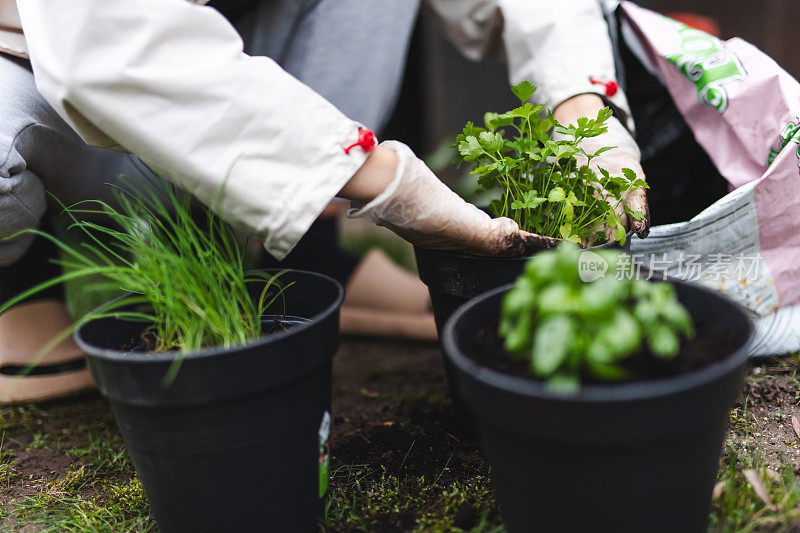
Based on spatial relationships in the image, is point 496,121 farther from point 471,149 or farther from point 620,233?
point 620,233

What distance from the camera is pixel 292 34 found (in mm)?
1688

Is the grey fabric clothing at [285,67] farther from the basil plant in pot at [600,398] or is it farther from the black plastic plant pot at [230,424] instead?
the basil plant in pot at [600,398]

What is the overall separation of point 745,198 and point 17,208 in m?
1.54

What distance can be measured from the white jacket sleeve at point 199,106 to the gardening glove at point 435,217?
9 cm

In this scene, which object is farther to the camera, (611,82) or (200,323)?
(611,82)

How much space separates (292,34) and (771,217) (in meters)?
1.26

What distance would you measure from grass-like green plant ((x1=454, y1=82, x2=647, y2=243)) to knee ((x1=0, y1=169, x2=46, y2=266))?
89cm

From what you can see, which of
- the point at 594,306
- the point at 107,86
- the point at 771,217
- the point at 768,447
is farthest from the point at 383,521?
the point at 771,217

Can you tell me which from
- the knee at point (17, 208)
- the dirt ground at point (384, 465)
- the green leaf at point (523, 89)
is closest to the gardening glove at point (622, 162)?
the green leaf at point (523, 89)

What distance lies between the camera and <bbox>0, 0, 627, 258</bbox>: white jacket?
3.21 ft

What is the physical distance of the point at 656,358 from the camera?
829 millimetres

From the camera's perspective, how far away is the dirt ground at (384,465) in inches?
43.1

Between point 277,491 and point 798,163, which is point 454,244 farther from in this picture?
point 798,163

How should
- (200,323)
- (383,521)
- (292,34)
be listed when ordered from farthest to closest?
(292,34), (383,521), (200,323)
